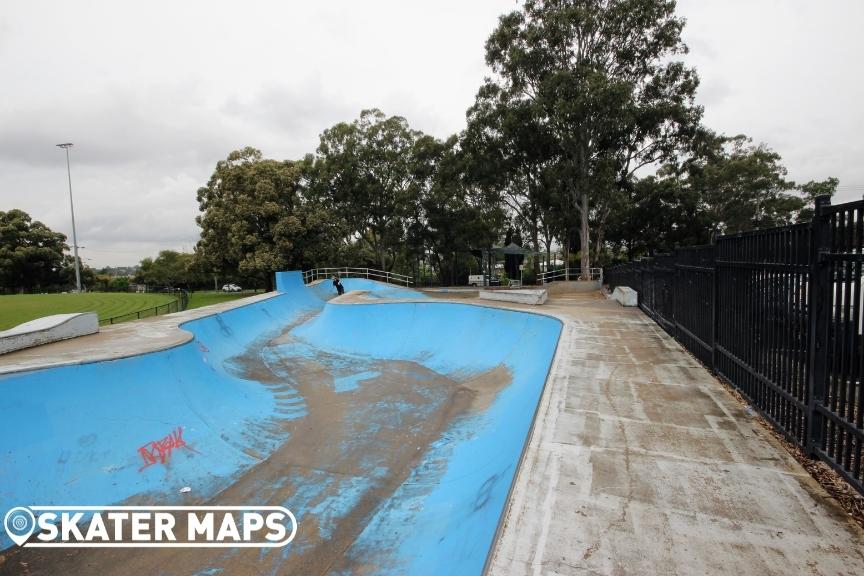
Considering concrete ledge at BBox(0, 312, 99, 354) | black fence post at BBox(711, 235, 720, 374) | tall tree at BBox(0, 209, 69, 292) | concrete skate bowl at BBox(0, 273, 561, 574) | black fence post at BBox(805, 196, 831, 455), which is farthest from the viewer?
tall tree at BBox(0, 209, 69, 292)

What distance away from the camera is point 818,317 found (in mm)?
3301

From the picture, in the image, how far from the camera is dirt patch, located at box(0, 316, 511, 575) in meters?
4.12

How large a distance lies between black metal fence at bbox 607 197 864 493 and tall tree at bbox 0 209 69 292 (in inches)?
2062

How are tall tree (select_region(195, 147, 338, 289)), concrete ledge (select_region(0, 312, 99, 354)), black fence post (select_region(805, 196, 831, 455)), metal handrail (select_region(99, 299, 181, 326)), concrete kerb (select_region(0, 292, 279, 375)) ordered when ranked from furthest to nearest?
tall tree (select_region(195, 147, 338, 289))
metal handrail (select_region(99, 299, 181, 326))
concrete ledge (select_region(0, 312, 99, 354))
concrete kerb (select_region(0, 292, 279, 375))
black fence post (select_region(805, 196, 831, 455))

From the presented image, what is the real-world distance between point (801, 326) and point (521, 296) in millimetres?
12021

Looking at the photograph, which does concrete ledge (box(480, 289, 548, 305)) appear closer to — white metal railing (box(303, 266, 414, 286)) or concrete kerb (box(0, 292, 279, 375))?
concrete kerb (box(0, 292, 279, 375))

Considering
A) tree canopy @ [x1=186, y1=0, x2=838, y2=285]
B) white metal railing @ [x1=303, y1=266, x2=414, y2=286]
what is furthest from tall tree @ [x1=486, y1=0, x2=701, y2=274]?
white metal railing @ [x1=303, y1=266, x2=414, y2=286]

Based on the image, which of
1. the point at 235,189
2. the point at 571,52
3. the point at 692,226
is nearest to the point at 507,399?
the point at 571,52

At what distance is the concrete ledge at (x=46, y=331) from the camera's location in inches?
333

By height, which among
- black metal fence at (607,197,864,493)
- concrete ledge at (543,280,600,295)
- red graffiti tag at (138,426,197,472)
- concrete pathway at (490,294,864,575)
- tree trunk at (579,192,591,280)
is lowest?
red graffiti tag at (138,426,197,472)

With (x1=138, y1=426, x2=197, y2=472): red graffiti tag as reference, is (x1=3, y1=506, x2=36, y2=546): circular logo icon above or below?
below

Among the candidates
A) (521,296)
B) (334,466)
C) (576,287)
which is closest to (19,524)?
(334,466)

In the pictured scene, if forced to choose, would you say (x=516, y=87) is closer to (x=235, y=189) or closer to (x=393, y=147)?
(x=393, y=147)

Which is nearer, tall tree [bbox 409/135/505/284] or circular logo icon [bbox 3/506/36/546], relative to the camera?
circular logo icon [bbox 3/506/36/546]
